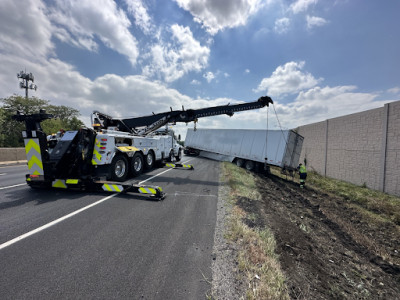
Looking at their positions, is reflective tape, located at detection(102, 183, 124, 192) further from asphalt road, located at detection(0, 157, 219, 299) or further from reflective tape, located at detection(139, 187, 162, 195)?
reflective tape, located at detection(139, 187, 162, 195)

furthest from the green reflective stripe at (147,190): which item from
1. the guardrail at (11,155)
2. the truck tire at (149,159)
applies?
the guardrail at (11,155)

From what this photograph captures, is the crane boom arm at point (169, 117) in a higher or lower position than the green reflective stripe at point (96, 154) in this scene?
higher

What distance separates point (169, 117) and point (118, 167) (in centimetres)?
447

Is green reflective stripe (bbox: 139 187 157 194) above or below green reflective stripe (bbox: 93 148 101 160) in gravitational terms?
below

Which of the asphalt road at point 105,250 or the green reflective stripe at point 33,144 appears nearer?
the asphalt road at point 105,250

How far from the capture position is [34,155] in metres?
5.21

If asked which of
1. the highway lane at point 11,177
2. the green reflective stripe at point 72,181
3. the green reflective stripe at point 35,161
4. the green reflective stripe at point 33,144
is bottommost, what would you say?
the highway lane at point 11,177

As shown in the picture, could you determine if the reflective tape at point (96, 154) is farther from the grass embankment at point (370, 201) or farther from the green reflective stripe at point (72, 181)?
the grass embankment at point (370, 201)

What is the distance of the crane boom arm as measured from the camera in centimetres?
937

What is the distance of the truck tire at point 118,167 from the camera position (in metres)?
6.58

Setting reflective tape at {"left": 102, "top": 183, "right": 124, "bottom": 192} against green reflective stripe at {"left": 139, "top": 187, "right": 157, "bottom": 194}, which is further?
reflective tape at {"left": 102, "top": 183, "right": 124, "bottom": 192}

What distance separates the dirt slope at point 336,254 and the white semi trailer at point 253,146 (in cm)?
618

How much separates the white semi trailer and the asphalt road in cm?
951

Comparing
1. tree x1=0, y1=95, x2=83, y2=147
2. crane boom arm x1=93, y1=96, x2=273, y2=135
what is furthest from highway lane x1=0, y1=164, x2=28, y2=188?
tree x1=0, y1=95, x2=83, y2=147
